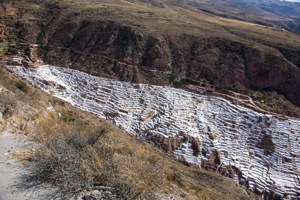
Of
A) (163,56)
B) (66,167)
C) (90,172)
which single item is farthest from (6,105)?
(163,56)

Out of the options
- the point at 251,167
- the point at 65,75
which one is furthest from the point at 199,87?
the point at 65,75

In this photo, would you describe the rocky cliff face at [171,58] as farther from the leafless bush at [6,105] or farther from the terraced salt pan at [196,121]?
the leafless bush at [6,105]

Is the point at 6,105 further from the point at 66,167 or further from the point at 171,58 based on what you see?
the point at 171,58

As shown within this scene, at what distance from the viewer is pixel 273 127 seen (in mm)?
22484

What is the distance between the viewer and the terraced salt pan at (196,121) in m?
19.9

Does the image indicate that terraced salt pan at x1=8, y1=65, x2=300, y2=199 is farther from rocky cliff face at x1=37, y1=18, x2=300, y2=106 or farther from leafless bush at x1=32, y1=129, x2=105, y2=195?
leafless bush at x1=32, y1=129, x2=105, y2=195

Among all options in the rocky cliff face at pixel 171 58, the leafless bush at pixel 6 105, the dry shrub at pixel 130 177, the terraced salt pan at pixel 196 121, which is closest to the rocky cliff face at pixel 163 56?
the rocky cliff face at pixel 171 58

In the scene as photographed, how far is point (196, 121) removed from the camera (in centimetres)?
2278

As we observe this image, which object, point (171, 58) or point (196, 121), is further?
point (171, 58)

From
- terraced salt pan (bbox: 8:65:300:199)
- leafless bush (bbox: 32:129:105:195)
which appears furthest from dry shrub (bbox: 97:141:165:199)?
terraced salt pan (bbox: 8:65:300:199)

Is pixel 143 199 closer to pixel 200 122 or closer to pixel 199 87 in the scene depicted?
pixel 200 122

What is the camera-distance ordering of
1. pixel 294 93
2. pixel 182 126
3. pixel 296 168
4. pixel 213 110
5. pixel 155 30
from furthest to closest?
pixel 155 30
pixel 294 93
pixel 213 110
pixel 182 126
pixel 296 168

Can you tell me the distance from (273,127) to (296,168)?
11.8 ft

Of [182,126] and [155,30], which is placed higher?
[155,30]
